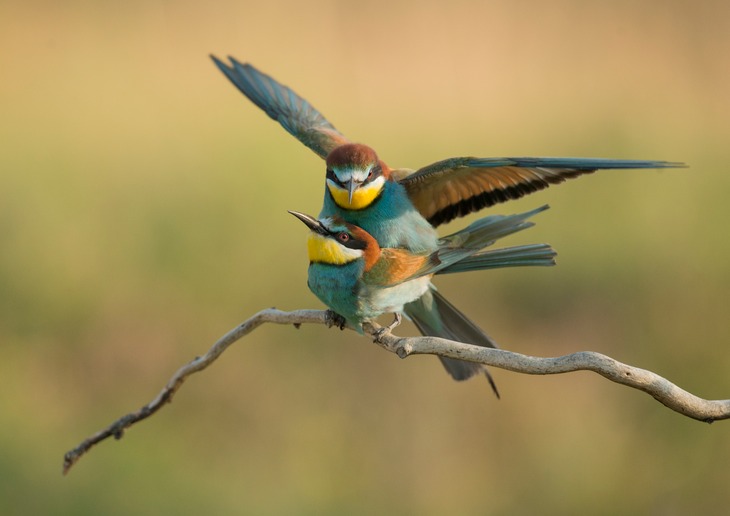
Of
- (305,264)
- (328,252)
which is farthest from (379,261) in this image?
(305,264)

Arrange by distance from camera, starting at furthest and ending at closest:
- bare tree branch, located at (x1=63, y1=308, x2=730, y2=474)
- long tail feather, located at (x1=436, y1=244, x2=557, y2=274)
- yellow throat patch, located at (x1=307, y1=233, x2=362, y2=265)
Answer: long tail feather, located at (x1=436, y1=244, x2=557, y2=274), yellow throat patch, located at (x1=307, y1=233, x2=362, y2=265), bare tree branch, located at (x1=63, y1=308, x2=730, y2=474)

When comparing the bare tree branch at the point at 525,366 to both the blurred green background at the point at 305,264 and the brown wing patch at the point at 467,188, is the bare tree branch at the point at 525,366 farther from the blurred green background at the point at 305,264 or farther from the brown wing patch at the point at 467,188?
the blurred green background at the point at 305,264

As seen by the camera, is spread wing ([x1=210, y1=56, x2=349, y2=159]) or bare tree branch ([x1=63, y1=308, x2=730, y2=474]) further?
spread wing ([x1=210, y1=56, x2=349, y2=159])

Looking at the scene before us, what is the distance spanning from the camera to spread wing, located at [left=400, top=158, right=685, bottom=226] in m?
2.32

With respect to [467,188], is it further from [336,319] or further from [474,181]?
[336,319]

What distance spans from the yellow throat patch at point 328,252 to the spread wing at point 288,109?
2.10ft

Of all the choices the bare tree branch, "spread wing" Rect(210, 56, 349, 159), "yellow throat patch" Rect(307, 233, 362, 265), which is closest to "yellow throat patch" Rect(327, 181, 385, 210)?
"yellow throat patch" Rect(307, 233, 362, 265)

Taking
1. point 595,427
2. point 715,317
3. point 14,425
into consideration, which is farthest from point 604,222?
point 14,425

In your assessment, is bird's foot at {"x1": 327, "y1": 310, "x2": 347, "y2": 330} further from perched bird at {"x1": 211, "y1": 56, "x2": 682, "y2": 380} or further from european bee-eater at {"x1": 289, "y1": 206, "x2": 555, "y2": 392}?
perched bird at {"x1": 211, "y1": 56, "x2": 682, "y2": 380}

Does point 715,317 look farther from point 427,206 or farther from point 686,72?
point 427,206

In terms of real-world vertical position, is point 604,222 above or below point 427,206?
below

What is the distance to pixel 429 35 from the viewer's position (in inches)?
218

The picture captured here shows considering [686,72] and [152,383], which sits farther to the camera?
[686,72]

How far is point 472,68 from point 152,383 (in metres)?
2.14
